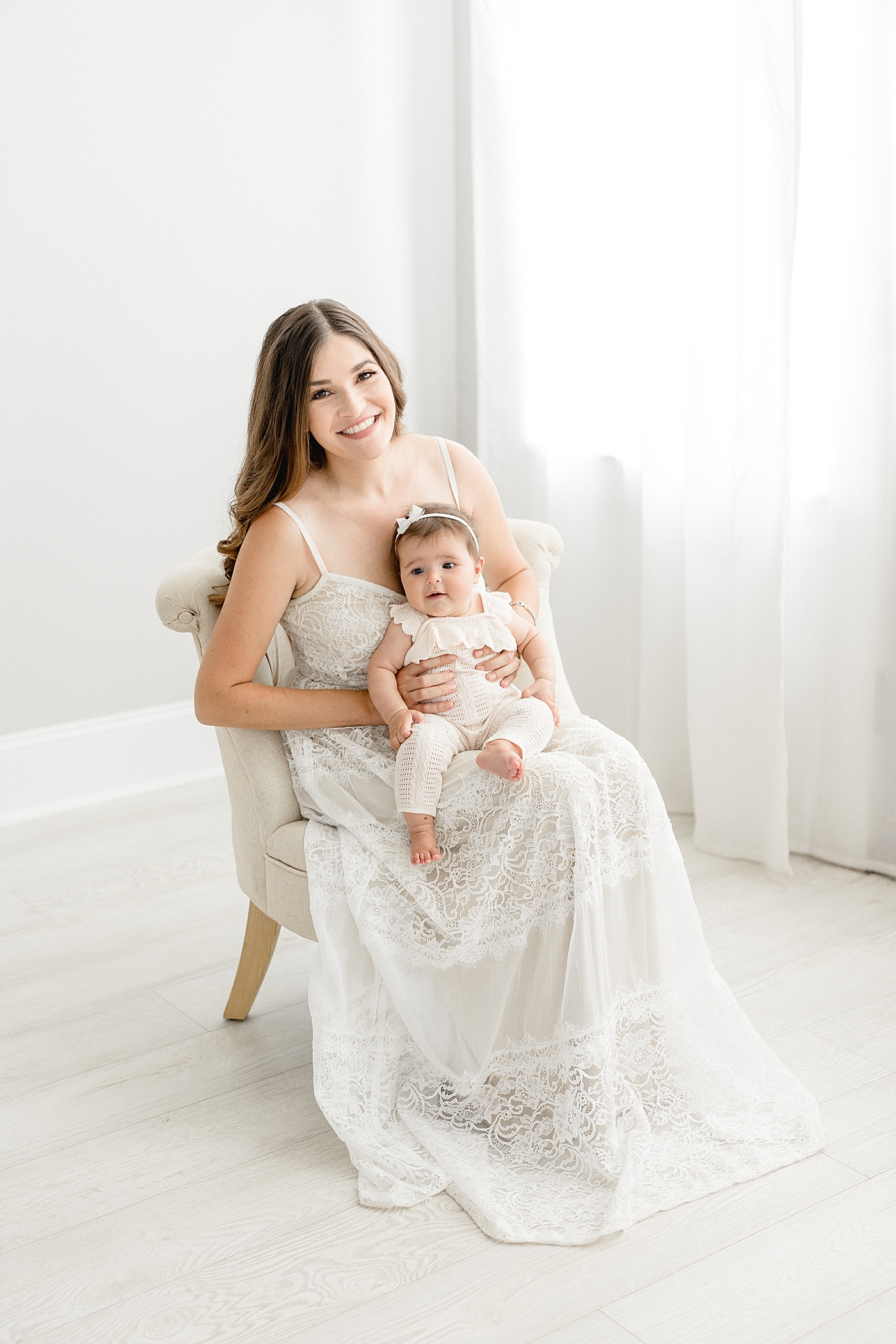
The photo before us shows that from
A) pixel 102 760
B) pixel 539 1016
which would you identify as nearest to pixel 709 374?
pixel 539 1016

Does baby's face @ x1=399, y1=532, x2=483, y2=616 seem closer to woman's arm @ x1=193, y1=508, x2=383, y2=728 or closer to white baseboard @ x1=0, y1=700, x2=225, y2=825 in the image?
woman's arm @ x1=193, y1=508, x2=383, y2=728

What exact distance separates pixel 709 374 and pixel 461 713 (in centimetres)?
122

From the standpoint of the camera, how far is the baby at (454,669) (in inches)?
69.1

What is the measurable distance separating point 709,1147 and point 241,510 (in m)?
1.18

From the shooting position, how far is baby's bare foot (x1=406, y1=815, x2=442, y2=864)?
1.73 m

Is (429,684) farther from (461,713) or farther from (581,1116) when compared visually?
(581,1116)

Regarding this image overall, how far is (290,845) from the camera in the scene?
185 centimetres

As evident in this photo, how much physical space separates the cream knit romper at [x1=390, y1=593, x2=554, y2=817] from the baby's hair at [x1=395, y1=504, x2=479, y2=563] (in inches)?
4.0

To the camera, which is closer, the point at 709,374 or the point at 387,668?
the point at 387,668

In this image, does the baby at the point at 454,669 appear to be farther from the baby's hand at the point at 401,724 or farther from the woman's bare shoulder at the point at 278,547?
the woman's bare shoulder at the point at 278,547

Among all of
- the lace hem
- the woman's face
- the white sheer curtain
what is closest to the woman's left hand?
the woman's face

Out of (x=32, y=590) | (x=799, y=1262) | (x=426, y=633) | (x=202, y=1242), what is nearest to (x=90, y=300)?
(x=32, y=590)

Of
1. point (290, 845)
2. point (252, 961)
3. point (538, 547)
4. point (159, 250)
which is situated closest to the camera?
point (290, 845)

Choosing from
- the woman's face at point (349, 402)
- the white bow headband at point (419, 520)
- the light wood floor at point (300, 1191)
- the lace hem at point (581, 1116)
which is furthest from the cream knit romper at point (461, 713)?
the light wood floor at point (300, 1191)
